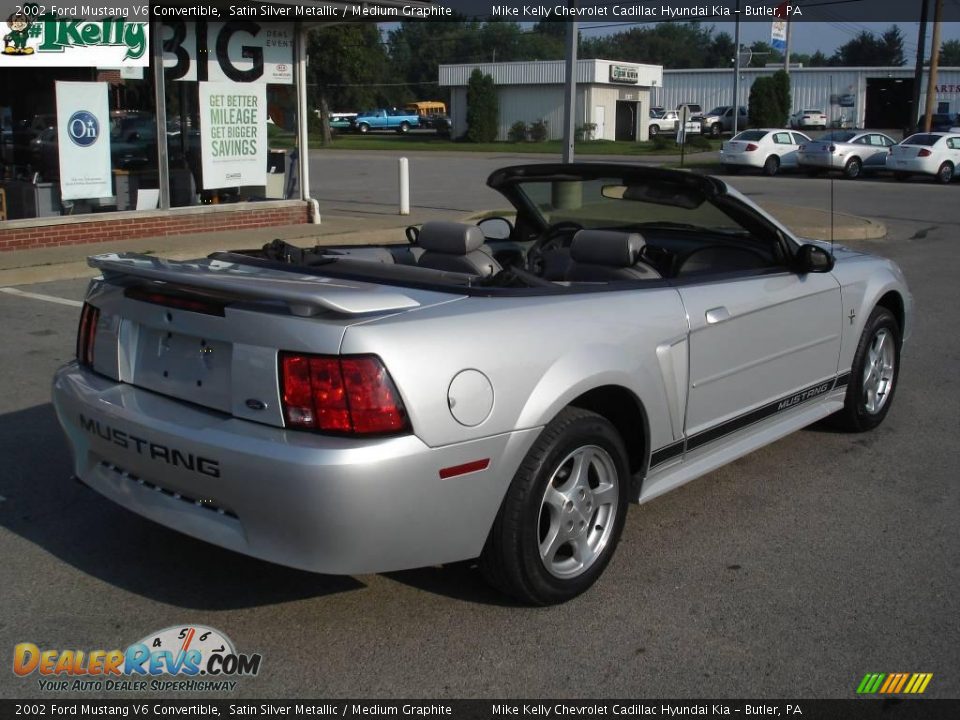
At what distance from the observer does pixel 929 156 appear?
3073 cm

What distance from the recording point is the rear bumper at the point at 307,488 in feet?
10.7

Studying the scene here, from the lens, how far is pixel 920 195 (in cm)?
2639

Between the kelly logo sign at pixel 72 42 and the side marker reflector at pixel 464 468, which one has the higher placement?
the kelly logo sign at pixel 72 42

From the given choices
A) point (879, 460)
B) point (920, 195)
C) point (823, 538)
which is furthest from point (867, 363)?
point (920, 195)

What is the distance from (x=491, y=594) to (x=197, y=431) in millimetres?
1272

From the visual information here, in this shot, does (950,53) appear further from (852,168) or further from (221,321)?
(221,321)

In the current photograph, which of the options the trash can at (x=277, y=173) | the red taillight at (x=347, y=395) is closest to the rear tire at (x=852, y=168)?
the trash can at (x=277, y=173)

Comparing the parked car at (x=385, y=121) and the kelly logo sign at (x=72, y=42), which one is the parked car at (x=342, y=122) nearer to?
the parked car at (x=385, y=121)

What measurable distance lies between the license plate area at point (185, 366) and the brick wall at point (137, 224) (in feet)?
33.4

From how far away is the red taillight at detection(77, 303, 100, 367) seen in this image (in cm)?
418

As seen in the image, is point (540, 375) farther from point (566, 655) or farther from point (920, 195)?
point (920, 195)

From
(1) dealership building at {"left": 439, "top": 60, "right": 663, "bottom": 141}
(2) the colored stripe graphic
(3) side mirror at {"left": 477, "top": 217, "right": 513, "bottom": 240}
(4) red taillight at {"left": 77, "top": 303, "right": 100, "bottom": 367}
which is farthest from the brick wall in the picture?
(1) dealership building at {"left": 439, "top": 60, "right": 663, "bottom": 141}

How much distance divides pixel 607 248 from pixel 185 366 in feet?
6.08

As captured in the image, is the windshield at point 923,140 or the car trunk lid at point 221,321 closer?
the car trunk lid at point 221,321
